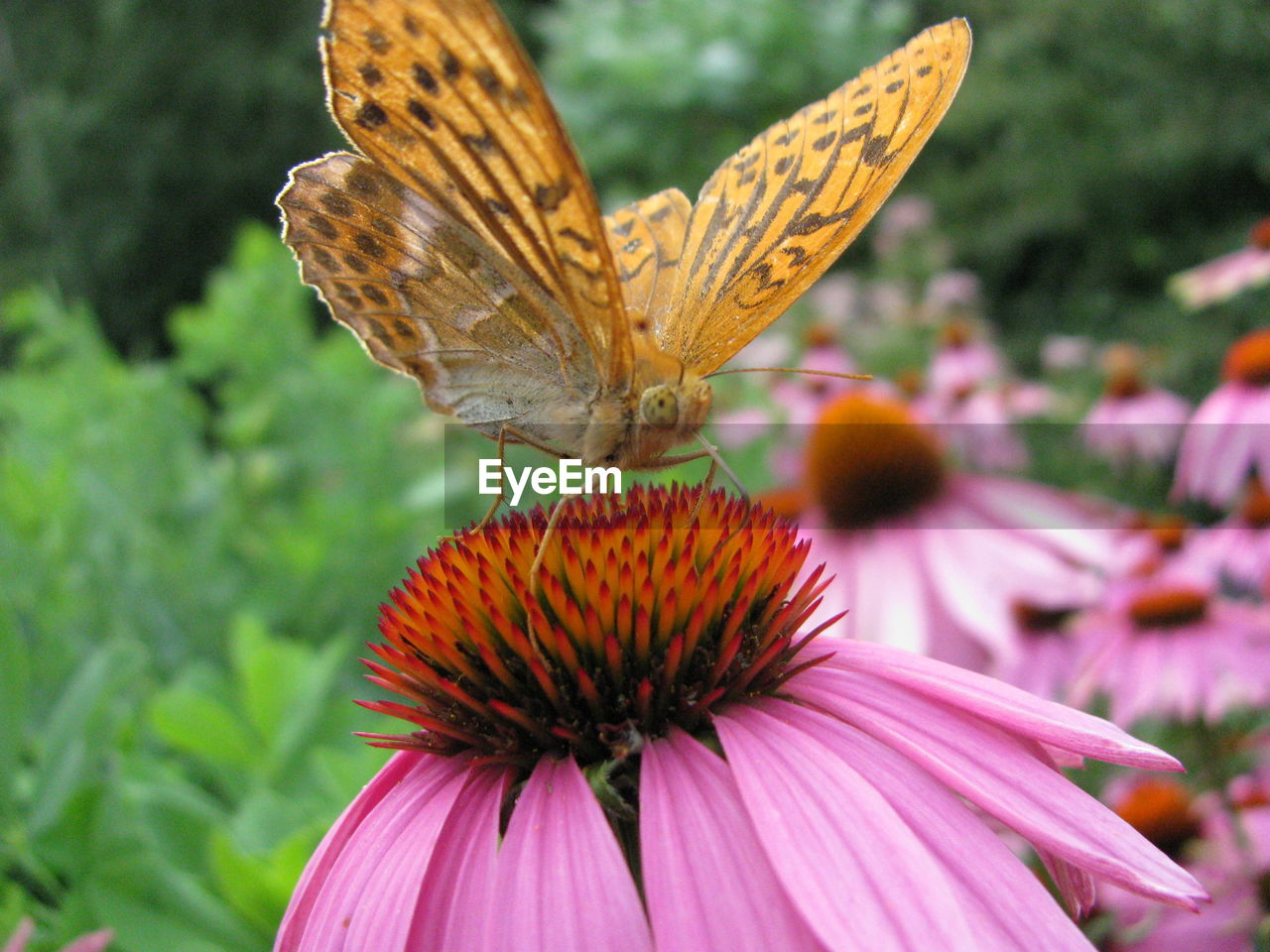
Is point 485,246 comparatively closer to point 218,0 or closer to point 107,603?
point 107,603

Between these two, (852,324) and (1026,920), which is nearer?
(1026,920)

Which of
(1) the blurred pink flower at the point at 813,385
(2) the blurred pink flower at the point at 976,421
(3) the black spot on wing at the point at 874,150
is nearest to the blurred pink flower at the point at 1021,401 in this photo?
(2) the blurred pink flower at the point at 976,421

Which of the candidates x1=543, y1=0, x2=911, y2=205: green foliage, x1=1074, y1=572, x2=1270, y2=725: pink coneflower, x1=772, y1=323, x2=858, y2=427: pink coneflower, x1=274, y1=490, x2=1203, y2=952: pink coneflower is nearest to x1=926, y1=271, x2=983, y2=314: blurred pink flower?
x1=772, y1=323, x2=858, y2=427: pink coneflower

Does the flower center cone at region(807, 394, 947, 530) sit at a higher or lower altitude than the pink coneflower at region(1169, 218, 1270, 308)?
lower

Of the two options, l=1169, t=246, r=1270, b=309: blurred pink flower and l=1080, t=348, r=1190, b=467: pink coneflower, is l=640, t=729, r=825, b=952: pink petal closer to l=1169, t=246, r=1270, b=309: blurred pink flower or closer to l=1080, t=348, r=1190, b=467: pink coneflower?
l=1169, t=246, r=1270, b=309: blurred pink flower

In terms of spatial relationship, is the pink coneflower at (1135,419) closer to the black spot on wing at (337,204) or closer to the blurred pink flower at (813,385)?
the blurred pink flower at (813,385)

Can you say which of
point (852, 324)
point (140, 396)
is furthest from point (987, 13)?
point (140, 396)

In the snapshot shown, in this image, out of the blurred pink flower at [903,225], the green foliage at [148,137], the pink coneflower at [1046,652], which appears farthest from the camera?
the green foliage at [148,137]
